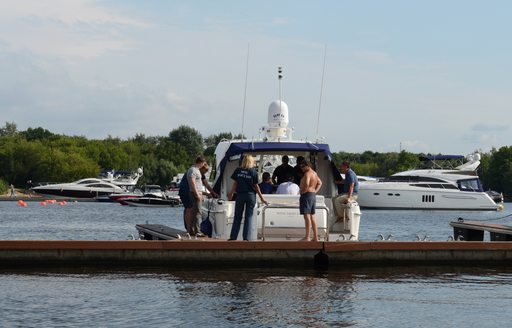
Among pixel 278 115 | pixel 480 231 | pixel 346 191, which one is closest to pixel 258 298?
pixel 346 191

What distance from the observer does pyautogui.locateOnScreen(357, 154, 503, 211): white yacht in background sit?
280 ft

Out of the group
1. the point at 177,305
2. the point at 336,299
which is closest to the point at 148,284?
the point at 177,305

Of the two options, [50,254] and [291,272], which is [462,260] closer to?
[291,272]

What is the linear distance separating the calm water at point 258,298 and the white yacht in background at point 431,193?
6518cm

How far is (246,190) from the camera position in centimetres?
1980

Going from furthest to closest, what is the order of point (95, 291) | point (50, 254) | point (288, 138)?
point (288, 138) < point (50, 254) < point (95, 291)

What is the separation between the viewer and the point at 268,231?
20.5m

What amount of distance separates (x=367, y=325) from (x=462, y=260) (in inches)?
270

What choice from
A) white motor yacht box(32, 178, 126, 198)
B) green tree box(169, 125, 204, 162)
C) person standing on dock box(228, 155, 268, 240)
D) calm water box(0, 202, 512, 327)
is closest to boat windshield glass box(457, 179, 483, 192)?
white motor yacht box(32, 178, 126, 198)

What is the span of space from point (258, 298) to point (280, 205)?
4.24 metres

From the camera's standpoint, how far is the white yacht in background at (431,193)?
85.2m

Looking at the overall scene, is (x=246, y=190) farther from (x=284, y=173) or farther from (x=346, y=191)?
(x=346, y=191)

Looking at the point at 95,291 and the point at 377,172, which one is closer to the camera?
the point at 95,291

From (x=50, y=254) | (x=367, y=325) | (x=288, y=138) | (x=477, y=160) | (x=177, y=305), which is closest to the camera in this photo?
(x=367, y=325)
